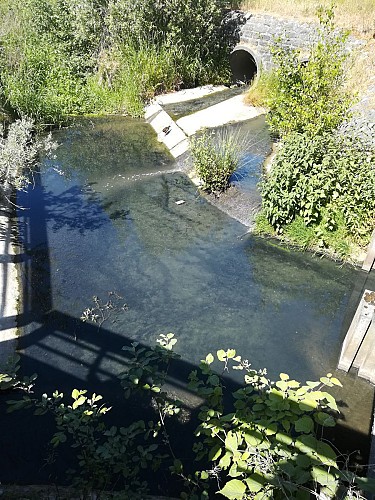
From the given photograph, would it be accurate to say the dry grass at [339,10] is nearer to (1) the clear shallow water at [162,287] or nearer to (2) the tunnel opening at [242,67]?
(2) the tunnel opening at [242,67]

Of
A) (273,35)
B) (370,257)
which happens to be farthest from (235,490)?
(273,35)

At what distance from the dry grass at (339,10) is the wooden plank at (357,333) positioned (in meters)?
9.46

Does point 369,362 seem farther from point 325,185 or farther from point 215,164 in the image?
point 215,164

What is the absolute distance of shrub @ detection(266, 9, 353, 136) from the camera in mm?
7043

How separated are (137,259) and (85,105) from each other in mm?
6505

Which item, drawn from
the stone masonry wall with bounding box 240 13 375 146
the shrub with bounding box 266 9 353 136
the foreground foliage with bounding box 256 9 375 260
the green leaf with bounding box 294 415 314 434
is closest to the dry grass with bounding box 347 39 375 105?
the stone masonry wall with bounding box 240 13 375 146

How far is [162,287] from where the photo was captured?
5855mm

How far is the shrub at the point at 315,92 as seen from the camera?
7.04 metres

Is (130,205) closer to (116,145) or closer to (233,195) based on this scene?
(233,195)

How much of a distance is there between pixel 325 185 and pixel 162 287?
2.78 m

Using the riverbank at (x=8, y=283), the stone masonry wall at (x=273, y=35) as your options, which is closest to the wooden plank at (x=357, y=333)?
the riverbank at (x=8, y=283)

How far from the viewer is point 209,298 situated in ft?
18.7

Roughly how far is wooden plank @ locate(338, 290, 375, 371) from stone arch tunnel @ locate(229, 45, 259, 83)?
35.9ft

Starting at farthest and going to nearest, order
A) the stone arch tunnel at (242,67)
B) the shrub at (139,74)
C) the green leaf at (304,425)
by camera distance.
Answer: the stone arch tunnel at (242,67)
the shrub at (139,74)
the green leaf at (304,425)
